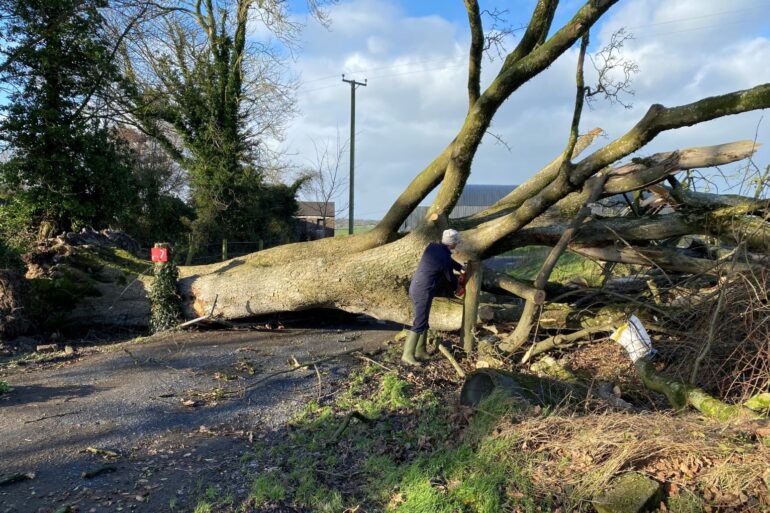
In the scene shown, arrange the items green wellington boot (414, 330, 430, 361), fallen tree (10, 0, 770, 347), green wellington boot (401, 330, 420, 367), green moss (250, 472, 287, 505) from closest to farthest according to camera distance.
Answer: green moss (250, 472, 287, 505), fallen tree (10, 0, 770, 347), green wellington boot (401, 330, 420, 367), green wellington boot (414, 330, 430, 361)

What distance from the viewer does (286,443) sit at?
5188 mm

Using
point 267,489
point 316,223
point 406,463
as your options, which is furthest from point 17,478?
point 316,223

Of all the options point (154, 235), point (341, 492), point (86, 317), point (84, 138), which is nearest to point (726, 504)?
point (341, 492)

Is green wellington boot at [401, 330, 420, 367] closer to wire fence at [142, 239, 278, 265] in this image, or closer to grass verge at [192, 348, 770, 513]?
grass verge at [192, 348, 770, 513]

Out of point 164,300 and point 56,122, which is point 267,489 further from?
point 56,122

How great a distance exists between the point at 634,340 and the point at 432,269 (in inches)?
94.8

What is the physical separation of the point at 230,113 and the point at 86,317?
1259 cm

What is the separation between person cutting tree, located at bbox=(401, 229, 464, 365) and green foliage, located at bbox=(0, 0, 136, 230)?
1000 cm

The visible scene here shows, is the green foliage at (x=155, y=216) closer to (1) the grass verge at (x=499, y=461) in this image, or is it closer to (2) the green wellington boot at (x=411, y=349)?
(2) the green wellington boot at (x=411, y=349)

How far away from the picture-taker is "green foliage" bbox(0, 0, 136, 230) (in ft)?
42.3

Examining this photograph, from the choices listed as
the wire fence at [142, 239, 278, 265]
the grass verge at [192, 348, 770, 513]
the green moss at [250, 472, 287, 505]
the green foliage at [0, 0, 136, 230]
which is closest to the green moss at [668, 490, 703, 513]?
the grass verge at [192, 348, 770, 513]

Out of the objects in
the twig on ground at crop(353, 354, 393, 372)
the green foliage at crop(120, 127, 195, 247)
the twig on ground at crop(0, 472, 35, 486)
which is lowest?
the twig on ground at crop(0, 472, 35, 486)

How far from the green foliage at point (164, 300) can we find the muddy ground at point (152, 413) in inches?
22.8

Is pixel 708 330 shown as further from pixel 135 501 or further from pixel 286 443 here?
pixel 135 501
